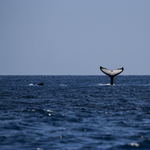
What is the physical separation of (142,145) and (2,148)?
5.76 m

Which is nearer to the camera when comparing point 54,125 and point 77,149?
point 77,149

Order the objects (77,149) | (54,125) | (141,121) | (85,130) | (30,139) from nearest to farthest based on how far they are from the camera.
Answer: (77,149) → (30,139) → (85,130) → (54,125) → (141,121)

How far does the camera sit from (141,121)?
19078mm

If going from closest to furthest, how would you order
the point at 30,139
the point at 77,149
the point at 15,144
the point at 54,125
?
1. the point at 77,149
2. the point at 15,144
3. the point at 30,139
4. the point at 54,125

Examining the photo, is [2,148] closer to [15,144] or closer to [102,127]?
[15,144]

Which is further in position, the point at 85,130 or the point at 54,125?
the point at 54,125

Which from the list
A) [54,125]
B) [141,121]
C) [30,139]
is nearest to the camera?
[30,139]

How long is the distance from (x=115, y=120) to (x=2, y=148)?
8.67 m

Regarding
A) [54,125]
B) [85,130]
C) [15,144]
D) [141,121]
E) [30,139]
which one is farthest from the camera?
[141,121]

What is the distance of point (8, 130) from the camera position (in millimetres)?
16266

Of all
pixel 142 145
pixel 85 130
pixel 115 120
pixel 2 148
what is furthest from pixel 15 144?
pixel 115 120

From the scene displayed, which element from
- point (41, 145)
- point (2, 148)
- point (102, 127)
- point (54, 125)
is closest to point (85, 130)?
point (102, 127)

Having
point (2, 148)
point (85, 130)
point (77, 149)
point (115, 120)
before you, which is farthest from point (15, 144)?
point (115, 120)

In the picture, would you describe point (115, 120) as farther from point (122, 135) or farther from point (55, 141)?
point (55, 141)
